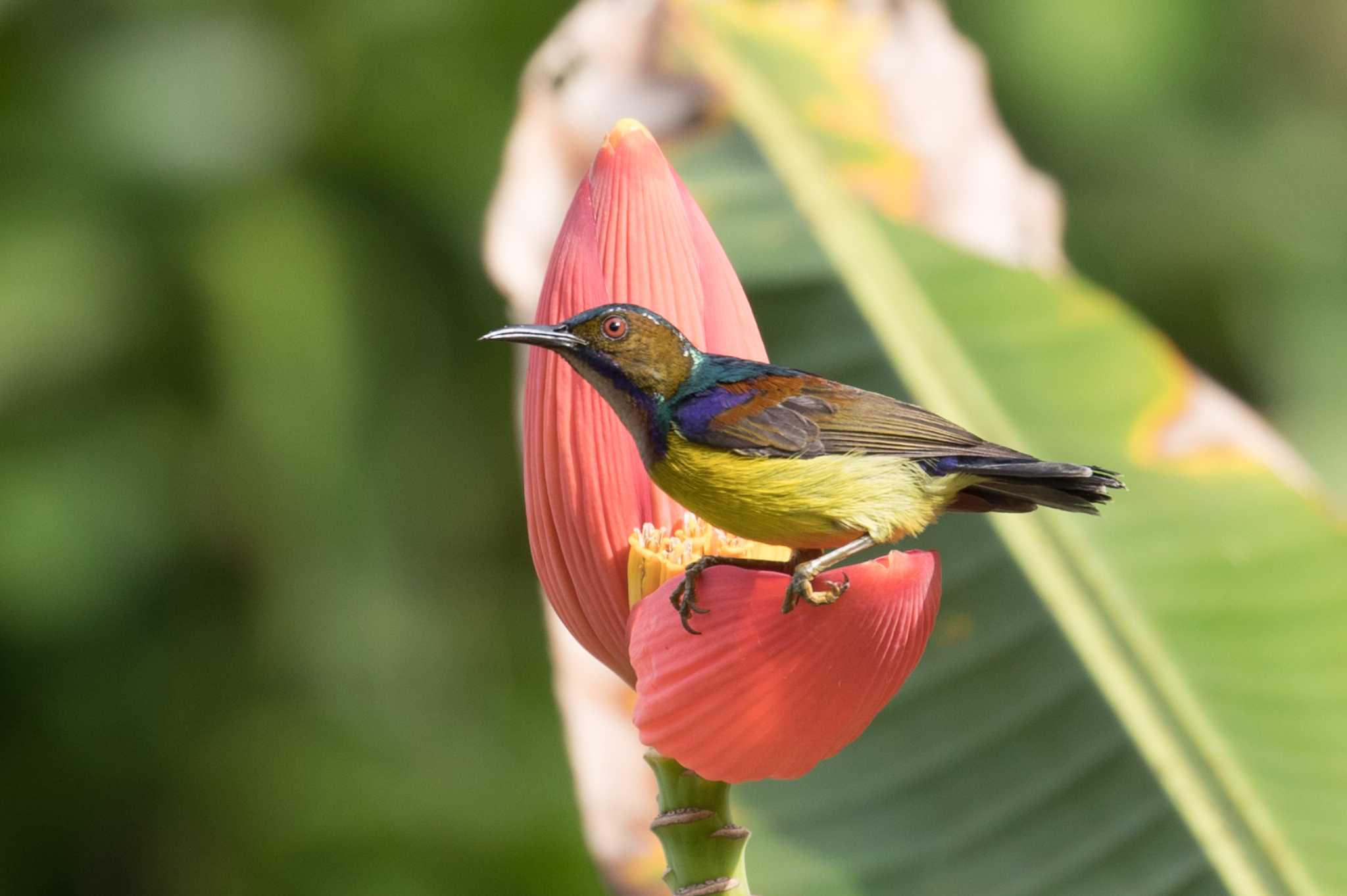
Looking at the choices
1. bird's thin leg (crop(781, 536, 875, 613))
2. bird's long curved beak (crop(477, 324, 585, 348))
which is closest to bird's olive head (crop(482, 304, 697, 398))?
bird's long curved beak (crop(477, 324, 585, 348))

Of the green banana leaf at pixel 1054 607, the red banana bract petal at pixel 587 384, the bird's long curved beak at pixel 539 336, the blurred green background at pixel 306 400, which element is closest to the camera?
the bird's long curved beak at pixel 539 336

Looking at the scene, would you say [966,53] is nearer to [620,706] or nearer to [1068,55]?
[620,706]

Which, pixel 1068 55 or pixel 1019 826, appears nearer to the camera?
pixel 1019 826

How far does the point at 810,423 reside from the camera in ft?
2.36

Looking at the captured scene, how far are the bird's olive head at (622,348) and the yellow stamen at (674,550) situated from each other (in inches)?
3.0

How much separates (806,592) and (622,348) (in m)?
0.14

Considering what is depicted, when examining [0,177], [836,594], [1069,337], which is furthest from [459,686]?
[836,594]

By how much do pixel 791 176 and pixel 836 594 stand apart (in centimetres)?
95

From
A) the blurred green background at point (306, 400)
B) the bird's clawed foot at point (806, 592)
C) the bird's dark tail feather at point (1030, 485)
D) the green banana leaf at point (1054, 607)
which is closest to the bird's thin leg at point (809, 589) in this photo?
the bird's clawed foot at point (806, 592)

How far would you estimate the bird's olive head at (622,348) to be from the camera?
65cm

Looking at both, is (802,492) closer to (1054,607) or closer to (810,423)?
(810,423)

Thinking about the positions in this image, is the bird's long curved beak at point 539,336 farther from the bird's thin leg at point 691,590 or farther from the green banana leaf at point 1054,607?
the green banana leaf at point 1054,607

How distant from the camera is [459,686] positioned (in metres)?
2.53

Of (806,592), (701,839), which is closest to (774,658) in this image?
(806,592)
